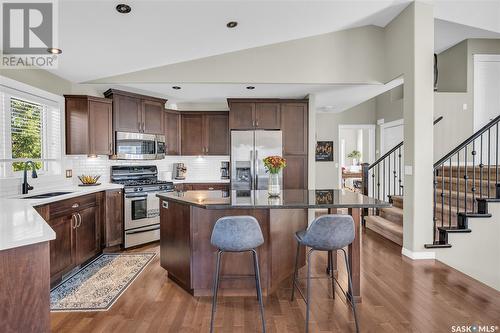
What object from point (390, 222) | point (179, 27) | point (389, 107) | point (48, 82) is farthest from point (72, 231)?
point (389, 107)

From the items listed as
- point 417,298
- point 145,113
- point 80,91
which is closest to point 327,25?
point 145,113

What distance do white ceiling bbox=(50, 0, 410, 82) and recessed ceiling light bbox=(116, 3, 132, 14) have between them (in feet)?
0.14

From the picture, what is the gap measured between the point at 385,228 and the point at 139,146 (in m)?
4.29

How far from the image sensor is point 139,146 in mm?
4664

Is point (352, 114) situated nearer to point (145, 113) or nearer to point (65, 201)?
point (145, 113)

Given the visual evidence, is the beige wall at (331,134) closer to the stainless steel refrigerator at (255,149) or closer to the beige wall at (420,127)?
the stainless steel refrigerator at (255,149)

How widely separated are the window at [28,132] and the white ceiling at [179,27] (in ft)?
1.92

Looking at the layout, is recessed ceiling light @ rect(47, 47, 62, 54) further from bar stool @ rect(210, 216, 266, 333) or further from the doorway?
the doorway

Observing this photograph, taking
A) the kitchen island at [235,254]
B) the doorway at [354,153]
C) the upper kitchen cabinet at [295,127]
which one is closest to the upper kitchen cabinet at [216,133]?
the upper kitchen cabinet at [295,127]

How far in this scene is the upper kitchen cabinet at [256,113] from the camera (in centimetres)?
503

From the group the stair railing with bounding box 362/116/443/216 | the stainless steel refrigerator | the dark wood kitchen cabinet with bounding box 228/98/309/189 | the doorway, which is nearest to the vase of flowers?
the stainless steel refrigerator

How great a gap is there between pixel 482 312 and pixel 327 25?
3.73 m

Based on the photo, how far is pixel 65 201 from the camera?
3062 mm

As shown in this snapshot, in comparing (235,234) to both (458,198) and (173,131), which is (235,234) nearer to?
(458,198)
